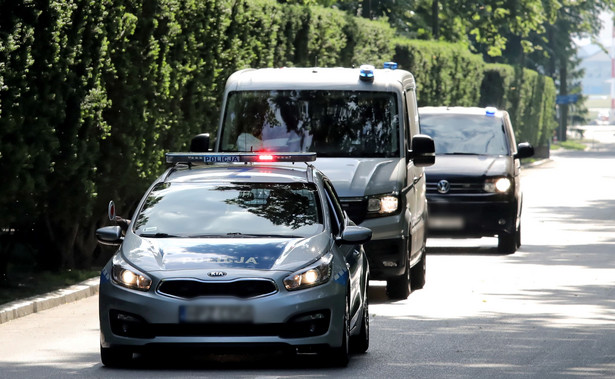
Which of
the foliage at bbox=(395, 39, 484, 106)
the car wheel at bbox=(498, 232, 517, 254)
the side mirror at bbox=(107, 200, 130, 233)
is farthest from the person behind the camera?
the foliage at bbox=(395, 39, 484, 106)

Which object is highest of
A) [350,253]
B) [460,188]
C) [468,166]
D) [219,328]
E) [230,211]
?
[230,211]

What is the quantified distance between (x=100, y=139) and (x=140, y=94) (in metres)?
0.91

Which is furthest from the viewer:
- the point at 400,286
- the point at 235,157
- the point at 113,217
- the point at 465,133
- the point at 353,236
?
the point at 465,133

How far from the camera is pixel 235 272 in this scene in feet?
32.1

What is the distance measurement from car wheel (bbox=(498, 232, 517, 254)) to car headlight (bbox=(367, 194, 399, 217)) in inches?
257

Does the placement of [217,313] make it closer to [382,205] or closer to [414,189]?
[382,205]

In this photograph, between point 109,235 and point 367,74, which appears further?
point 367,74

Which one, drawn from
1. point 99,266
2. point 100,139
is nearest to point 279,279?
point 100,139

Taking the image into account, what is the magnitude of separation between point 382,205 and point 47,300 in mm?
3292

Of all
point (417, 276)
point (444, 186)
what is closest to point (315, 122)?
point (417, 276)

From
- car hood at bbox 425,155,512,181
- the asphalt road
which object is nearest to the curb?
the asphalt road

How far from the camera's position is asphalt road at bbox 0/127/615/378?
400 inches

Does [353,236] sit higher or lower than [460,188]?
higher

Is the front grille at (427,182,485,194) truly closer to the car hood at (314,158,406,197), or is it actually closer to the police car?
the car hood at (314,158,406,197)
